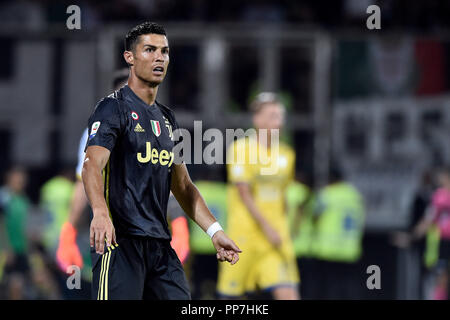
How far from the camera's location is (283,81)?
13516 millimetres

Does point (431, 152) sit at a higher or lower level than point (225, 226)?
higher

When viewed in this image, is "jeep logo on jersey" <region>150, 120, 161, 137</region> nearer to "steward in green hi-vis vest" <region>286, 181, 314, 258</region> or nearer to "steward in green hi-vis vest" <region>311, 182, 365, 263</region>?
"steward in green hi-vis vest" <region>286, 181, 314, 258</region>

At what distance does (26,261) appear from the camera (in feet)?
39.3

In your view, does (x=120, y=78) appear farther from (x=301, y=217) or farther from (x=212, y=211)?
(x=301, y=217)

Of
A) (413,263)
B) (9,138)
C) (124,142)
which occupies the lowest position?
(413,263)

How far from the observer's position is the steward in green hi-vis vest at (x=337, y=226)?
38.9 ft

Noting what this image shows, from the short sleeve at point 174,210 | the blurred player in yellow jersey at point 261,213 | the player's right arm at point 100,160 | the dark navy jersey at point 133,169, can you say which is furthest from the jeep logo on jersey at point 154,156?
the blurred player in yellow jersey at point 261,213

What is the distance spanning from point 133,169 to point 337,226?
736cm

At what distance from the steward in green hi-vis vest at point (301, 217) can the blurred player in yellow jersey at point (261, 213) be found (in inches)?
136

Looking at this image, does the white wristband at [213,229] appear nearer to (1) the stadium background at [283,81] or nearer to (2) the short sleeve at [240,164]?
(2) the short sleeve at [240,164]
